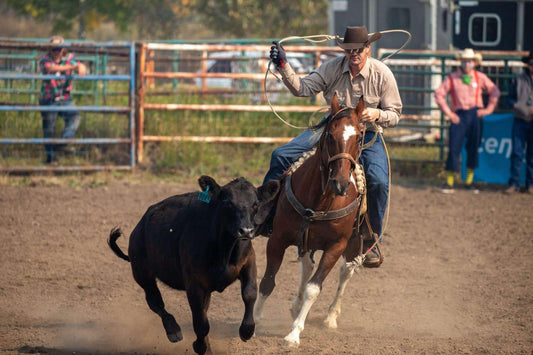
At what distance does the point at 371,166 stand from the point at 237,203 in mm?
1498

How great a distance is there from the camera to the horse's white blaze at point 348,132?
483 cm

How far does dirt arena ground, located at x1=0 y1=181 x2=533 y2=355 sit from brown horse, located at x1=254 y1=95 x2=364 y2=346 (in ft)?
1.57

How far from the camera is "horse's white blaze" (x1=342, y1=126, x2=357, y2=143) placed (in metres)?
4.83

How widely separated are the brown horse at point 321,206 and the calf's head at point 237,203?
48 cm

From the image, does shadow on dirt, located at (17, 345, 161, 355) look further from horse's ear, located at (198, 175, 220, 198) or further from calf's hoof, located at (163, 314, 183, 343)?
horse's ear, located at (198, 175, 220, 198)

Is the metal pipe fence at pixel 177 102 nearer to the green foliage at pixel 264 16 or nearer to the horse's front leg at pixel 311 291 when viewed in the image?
the horse's front leg at pixel 311 291

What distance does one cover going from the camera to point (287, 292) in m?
6.78

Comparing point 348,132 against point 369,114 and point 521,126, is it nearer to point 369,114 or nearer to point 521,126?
point 369,114

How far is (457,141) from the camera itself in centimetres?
1109

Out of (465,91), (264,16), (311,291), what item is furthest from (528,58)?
(264,16)

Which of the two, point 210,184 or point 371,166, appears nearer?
point 210,184

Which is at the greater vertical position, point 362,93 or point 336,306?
point 362,93

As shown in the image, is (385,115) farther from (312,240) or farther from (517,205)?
(517,205)

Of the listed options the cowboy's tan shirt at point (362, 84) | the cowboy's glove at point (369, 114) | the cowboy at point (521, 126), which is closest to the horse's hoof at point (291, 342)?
the cowboy's glove at point (369, 114)
